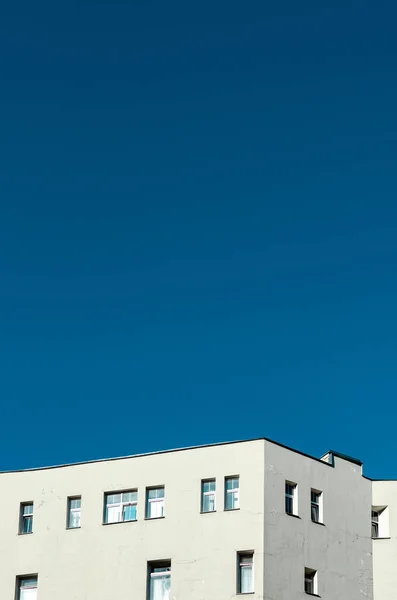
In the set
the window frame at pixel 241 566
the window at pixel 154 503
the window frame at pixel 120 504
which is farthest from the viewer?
the window frame at pixel 120 504

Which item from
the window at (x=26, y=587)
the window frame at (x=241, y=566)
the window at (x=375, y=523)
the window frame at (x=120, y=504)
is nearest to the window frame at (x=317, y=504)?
the window at (x=375, y=523)

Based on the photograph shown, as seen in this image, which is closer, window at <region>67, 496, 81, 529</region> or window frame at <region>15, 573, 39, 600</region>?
window frame at <region>15, 573, 39, 600</region>

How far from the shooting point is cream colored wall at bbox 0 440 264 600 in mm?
67125

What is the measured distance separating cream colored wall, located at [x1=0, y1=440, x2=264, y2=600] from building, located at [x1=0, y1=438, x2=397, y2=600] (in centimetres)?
5

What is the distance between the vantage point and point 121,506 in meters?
71.1

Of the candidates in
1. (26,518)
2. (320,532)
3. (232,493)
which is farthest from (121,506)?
(320,532)

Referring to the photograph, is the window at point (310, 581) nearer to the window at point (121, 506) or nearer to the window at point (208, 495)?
the window at point (208, 495)

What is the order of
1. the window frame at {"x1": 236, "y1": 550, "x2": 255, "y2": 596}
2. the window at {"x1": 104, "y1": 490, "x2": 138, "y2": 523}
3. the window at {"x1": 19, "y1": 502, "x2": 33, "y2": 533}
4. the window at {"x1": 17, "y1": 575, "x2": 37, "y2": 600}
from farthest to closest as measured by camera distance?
the window at {"x1": 19, "y1": 502, "x2": 33, "y2": 533}, the window at {"x1": 17, "y1": 575, "x2": 37, "y2": 600}, the window at {"x1": 104, "y1": 490, "x2": 138, "y2": 523}, the window frame at {"x1": 236, "y1": 550, "x2": 255, "y2": 596}

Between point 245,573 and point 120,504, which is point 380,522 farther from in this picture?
point 120,504

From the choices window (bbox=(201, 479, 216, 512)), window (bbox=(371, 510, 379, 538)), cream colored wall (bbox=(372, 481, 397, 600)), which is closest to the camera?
window (bbox=(201, 479, 216, 512))

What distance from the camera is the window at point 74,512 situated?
7181cm

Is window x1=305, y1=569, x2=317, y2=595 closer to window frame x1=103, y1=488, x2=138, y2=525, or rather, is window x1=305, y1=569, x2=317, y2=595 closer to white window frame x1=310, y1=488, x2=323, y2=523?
white window frame x1=310, y1=488, x2=323, y2=523

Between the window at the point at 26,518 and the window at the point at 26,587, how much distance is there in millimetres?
2656

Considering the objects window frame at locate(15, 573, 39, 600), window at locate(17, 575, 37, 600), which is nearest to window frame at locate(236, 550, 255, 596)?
window frame at locate(15, 573, 39, 600)
